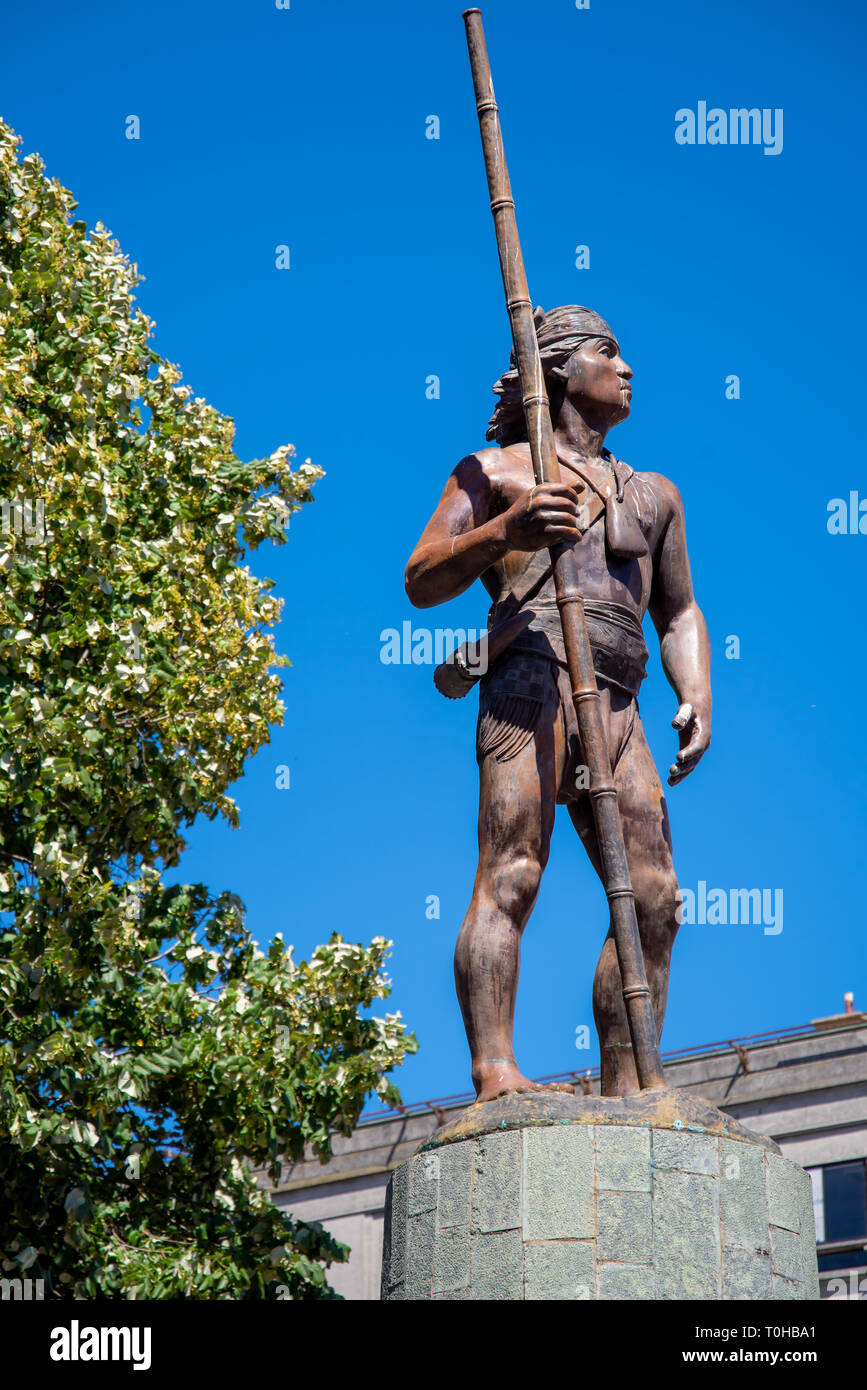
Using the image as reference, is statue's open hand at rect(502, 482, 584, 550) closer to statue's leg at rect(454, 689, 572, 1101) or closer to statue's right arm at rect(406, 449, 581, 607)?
statue's right arm at rect(406, 449, 581, 607)

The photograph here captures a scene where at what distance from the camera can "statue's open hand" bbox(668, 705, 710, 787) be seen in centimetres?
732

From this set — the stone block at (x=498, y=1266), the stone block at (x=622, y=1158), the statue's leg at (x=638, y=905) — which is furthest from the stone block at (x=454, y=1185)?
the statue's leg at (x=638, y=905)

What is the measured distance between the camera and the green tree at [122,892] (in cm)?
1131

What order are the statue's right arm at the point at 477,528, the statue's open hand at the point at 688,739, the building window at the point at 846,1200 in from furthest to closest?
1. the building window at the point at 846,1200
2. the statue's open hand at the point at 688,739
3. the statue's right arm at the point at 477,528

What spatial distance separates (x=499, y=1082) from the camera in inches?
256

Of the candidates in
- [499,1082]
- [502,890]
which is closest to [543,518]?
[502,890]

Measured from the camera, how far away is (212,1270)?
11.8 m

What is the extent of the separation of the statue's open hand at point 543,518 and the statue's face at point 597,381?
0.86 meters

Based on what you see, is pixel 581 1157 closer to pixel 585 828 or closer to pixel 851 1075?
pixel 585 828

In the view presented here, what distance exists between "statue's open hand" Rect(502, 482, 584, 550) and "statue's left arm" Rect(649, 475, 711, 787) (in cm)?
100

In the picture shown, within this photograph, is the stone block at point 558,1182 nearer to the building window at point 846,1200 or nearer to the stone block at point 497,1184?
the stone block at point 497,1184

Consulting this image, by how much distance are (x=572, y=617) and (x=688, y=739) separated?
0.90 metres

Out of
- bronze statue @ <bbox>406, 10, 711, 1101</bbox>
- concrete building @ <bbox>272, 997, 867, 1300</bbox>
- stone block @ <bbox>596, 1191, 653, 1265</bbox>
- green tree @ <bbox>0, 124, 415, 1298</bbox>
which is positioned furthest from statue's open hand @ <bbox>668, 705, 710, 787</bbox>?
concrete building @ <bbox>272, 997, 867, 1300</bbox>
